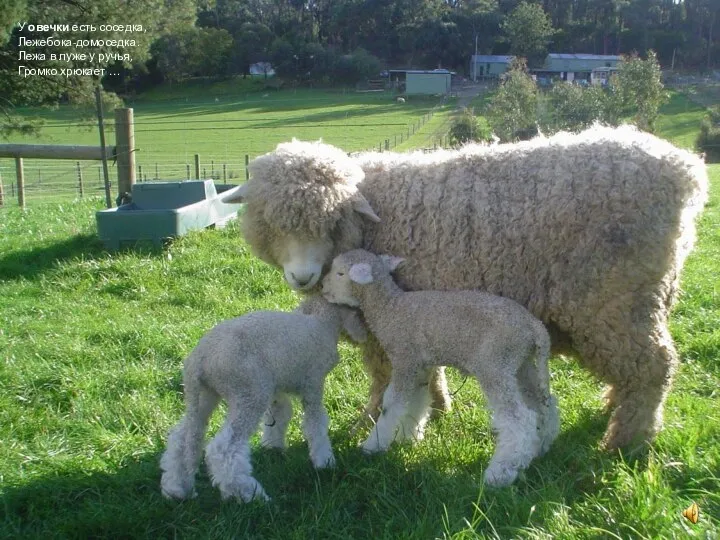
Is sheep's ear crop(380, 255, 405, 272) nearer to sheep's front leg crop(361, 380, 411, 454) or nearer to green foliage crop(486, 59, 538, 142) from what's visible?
sheep's front leg crop(361, 380, 411, 454)

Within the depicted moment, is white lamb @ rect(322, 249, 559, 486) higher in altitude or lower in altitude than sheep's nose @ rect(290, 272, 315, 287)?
lower

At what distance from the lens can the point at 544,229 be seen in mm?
3205

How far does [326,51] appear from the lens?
145 feet

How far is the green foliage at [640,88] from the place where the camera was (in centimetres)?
2145

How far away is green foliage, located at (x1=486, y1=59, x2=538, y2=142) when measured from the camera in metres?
18.3

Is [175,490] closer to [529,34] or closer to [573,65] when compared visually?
[573,65]

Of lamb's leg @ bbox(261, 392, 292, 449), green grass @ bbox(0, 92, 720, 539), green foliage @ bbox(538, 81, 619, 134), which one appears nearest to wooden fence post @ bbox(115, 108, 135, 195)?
green grass @ bbox(0, 92, 720, 539)

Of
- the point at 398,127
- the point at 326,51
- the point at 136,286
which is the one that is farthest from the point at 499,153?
the point at 326,51

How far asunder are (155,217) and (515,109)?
1402 centimetres

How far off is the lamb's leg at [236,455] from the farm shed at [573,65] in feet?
76.2

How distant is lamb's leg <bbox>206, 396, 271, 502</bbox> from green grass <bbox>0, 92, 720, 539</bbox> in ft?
0.24

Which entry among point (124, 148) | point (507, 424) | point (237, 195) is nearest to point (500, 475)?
point (507, 424)

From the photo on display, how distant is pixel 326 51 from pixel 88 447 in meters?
43.4

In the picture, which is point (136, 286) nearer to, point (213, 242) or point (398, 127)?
point (213, 242)
